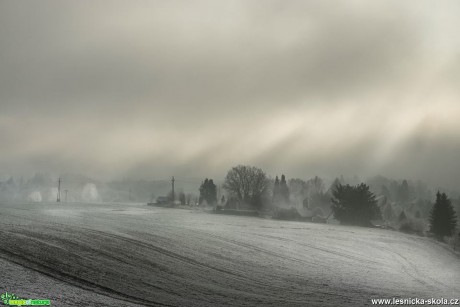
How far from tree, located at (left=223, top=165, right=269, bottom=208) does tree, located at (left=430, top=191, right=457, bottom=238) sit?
64.0 m

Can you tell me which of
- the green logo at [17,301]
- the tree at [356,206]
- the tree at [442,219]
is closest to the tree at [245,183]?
the tree at [356,206]

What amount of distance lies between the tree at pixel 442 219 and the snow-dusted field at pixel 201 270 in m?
44.7

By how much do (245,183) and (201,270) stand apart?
127m

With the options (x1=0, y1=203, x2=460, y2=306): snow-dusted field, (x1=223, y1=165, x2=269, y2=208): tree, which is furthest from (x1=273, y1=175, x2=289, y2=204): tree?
(x1=0, y1=203, x2=460, y2=306): snow-dusted field

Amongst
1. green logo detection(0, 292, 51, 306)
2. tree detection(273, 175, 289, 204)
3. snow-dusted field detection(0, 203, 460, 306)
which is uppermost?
tree detection(273, 175, 289, 204)

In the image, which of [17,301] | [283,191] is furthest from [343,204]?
[17,301]

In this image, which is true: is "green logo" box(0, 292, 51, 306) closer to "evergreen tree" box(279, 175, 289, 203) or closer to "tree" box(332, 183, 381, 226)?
"tree" box(332, 183, 381, 226)

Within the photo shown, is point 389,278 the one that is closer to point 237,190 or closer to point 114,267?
point 114,267

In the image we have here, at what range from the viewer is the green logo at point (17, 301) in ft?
65.6

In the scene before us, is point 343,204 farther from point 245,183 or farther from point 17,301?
point 17,301

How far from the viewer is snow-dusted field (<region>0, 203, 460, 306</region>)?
86.2ft

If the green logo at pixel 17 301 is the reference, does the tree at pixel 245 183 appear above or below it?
above

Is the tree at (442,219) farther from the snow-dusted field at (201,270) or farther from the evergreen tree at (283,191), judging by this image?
the evergreen tree at (283,191)

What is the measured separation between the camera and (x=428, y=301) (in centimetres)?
2969
